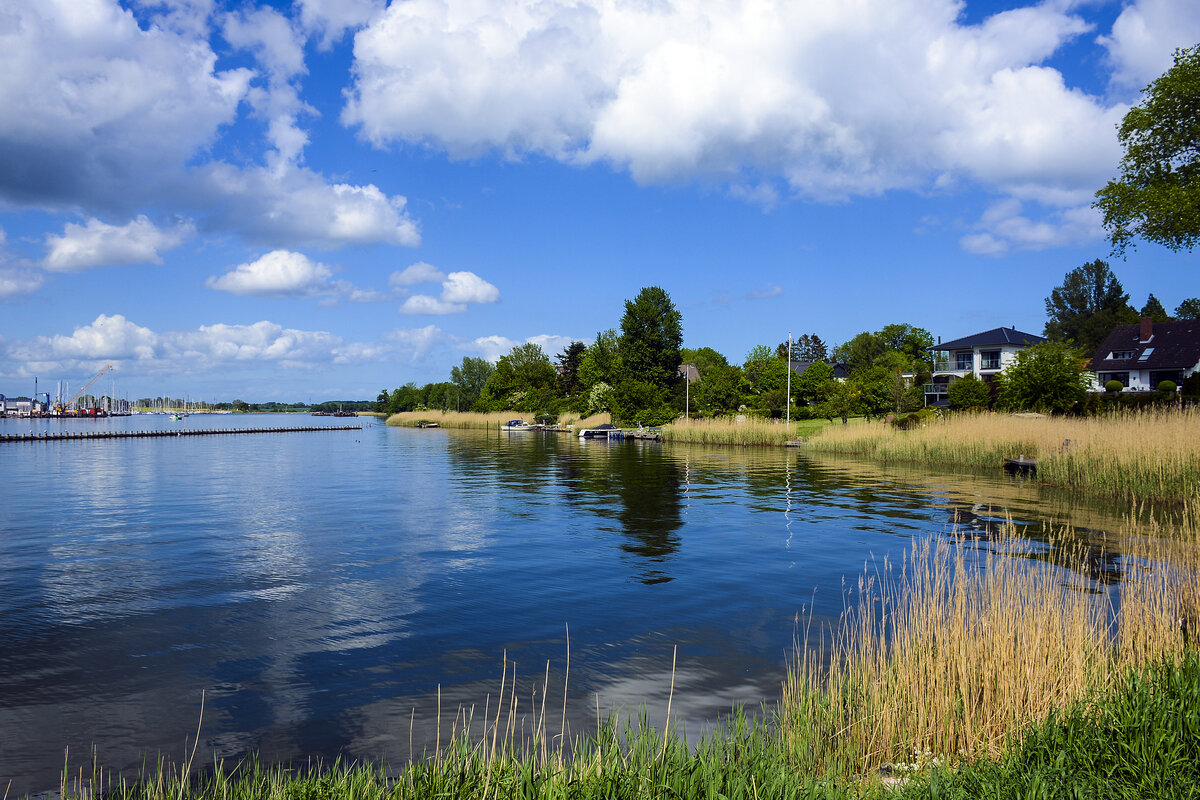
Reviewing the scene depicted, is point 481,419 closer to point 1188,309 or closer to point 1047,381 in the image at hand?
point 1047,381

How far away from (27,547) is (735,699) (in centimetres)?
2046

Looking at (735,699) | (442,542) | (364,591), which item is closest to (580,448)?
(442,542)

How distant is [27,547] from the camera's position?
1991 cm

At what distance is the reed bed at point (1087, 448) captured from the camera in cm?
2394

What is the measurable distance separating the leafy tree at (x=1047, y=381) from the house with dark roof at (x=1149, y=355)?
46874 mm

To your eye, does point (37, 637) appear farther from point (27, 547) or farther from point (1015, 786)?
point (1015, 786)

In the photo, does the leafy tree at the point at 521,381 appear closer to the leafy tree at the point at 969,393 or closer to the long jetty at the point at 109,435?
the long jetty at the point at 109,435

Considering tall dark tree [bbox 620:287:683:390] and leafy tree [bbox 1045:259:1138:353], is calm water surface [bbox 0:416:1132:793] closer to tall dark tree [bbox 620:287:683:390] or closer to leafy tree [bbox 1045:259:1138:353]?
tall dark tree [bbox 620:287:683:390]

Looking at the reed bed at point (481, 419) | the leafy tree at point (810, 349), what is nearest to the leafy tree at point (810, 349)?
the leafy tree at point (810, 349)

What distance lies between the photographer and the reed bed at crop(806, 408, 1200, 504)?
942 inches

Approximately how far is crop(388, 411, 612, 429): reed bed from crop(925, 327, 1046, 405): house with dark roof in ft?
146

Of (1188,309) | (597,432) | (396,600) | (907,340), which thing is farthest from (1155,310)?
(396,600)

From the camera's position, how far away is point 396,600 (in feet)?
46.7

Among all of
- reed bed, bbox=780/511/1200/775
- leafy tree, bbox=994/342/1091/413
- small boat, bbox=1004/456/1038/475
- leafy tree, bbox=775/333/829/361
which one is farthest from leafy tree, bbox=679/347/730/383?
reed bed, bbox=780/511/1200/775
